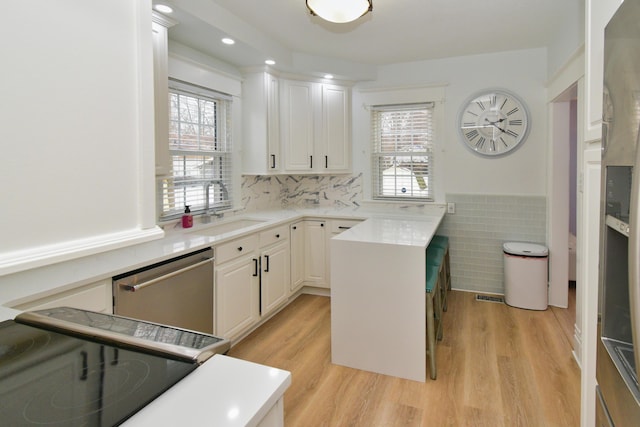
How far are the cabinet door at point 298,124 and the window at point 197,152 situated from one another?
644 mm

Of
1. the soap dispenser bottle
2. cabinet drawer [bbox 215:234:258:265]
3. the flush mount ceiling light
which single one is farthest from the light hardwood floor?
the flush mount ceiling light

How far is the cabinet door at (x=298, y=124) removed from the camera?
3.97 m

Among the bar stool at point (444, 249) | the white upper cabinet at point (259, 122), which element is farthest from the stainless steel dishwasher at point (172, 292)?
the bar stool at point (444, 249)

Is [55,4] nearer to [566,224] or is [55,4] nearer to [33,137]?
[33,137]

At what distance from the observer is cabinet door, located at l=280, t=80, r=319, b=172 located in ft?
13.0

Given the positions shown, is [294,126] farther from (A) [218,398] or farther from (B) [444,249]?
(A) [218,398]

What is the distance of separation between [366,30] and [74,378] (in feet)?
10.8

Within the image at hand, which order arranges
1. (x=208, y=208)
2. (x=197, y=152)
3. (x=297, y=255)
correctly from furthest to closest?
1. (x=297, y=255)
2. (x=208, y=208)
3. (x=197, y=152)

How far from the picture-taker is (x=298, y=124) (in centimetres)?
404

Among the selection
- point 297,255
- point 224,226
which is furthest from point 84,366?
point 297,255

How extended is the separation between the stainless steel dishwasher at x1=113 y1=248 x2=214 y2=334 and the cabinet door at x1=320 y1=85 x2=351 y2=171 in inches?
84.1

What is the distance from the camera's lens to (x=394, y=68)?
13.8 ft

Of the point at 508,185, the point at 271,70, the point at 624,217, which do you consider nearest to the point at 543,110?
the point at 508,185

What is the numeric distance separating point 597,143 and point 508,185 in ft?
9.23
